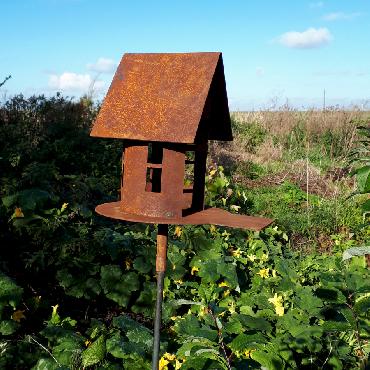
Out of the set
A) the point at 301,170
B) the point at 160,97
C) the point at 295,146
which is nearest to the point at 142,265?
the point at 160,97

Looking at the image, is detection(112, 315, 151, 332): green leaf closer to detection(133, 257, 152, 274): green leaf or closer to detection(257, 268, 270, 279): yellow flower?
detection(133, 257, 152, 274): green leaf

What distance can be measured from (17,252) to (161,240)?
2.37m

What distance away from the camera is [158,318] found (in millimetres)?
1869

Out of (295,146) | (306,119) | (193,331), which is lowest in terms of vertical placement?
(193,331)

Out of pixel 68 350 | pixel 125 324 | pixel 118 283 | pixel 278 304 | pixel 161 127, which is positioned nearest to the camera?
pixel 161 127

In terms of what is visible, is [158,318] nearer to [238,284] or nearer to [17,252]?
[238,284]

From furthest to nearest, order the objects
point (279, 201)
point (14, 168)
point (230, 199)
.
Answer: point (279, 201), point (230, 199), point (14, 168)

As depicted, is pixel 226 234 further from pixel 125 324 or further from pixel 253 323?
pixel 253 323

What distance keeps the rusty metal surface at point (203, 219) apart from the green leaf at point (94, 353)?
971mm

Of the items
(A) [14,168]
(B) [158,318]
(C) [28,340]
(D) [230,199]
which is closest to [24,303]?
(C) [28,340]

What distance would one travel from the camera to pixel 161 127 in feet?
5.88

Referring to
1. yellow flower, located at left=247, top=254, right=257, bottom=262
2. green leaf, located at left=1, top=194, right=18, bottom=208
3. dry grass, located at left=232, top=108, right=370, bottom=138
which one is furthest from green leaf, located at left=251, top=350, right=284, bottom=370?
dry grass, located at left=232, top=108, right=370, bottom=138

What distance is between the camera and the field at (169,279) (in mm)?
2525

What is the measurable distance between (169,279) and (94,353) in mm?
1233
